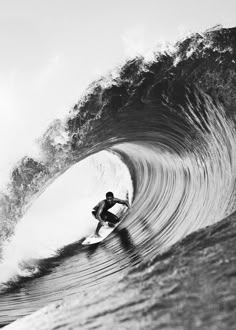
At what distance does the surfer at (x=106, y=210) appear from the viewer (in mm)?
7811

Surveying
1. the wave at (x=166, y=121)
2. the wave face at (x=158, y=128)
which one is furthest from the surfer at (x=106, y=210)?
the wave at (x=166, y=121)

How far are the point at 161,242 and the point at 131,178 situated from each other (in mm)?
4928

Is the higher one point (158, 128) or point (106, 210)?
point (158, 128)

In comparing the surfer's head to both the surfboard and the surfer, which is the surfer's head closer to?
the surfer

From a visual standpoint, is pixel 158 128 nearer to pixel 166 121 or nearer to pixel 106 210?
pixel 166 121

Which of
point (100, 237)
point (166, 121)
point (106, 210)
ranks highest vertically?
point (166, 121)

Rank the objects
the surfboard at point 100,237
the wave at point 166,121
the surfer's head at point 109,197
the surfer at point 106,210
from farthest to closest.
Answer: the surfboard at point 100,237, the surfer at point 106,210, the surfer's head at point 109,197, the wave at point 166,121

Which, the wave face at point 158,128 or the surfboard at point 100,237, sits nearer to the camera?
the wave face at point 158,128

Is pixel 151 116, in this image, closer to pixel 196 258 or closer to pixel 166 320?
pixel 196 258

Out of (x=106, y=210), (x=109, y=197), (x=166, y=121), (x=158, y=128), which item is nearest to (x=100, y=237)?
(x=106, y=210)

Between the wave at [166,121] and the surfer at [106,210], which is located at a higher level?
the wave at [166,121]

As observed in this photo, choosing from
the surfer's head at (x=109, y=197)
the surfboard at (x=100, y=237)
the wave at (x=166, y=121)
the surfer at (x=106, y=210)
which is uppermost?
the wave at (x=166, y=121)

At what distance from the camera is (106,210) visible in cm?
820

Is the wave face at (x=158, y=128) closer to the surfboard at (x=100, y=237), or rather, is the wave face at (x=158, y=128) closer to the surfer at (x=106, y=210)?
the surfboard at (x=100, y=237)
